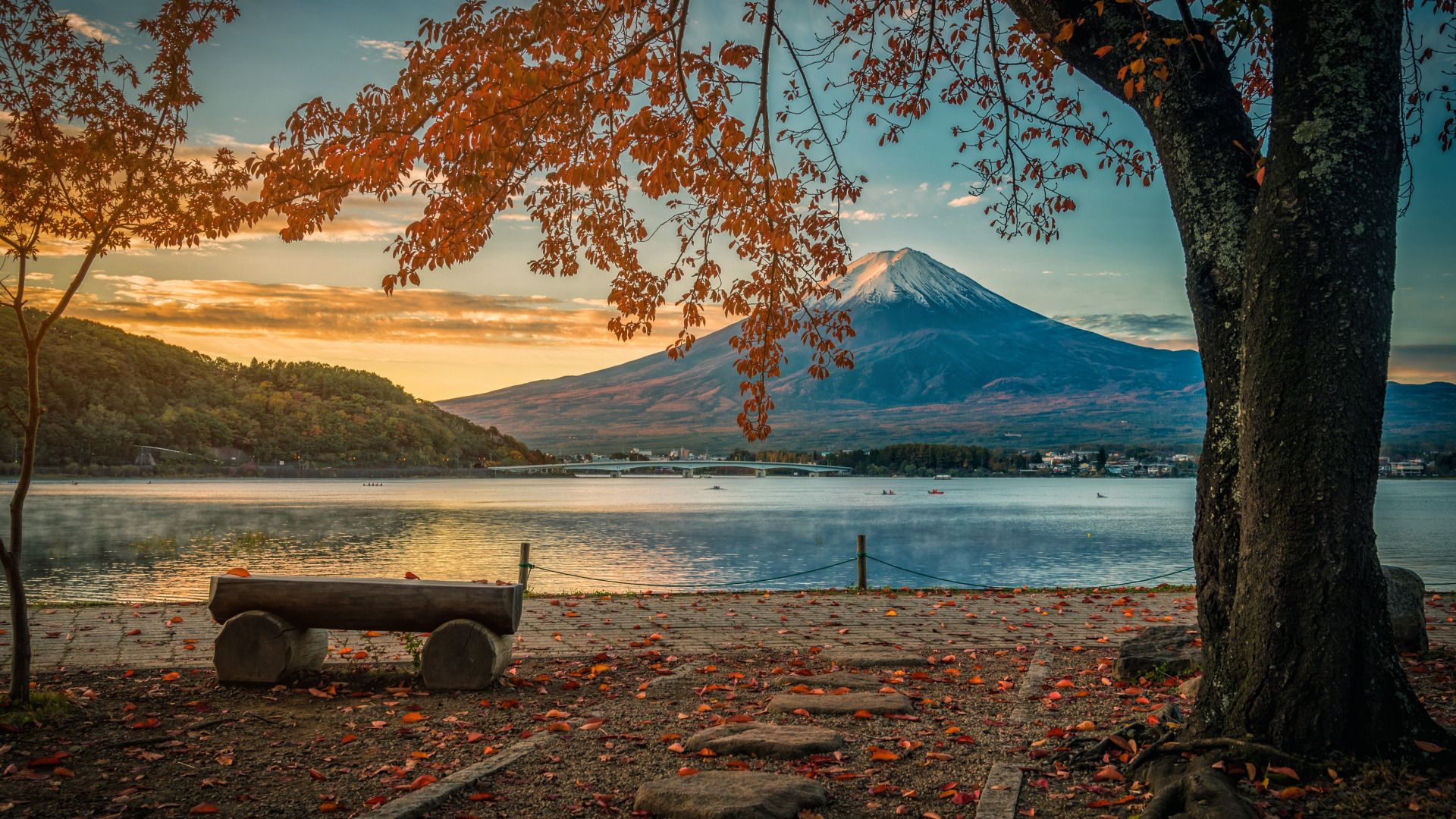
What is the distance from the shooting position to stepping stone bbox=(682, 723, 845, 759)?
461 centimetres

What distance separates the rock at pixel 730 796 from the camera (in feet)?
11.9

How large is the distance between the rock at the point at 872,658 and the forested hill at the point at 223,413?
91.3 m

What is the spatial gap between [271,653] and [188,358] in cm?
14127

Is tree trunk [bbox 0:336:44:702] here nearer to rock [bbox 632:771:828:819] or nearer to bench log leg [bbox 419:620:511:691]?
bench log leg [bbox 419:620:511:691]

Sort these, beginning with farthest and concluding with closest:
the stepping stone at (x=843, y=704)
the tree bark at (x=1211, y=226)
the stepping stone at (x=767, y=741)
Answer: the stepping stone at (x=843, y=704)
the stepping stone at (x=767, y=741)
the tree bark at (x=1211, y=226)

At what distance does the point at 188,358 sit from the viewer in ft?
407

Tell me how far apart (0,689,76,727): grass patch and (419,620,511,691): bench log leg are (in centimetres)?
210

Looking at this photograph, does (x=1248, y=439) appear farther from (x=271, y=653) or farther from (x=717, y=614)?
(x=717, y=614)

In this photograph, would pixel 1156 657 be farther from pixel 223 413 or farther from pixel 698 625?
pixel 223 413

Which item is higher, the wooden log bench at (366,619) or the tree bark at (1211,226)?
the tree bark at (1211,226)

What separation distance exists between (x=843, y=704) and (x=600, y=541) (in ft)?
112

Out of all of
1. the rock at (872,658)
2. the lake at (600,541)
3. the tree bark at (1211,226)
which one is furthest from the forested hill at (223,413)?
the tree bark at (1211,226)

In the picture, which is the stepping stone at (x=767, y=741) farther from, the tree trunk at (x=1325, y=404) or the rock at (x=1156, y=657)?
the rock at (x=1156, y=657)

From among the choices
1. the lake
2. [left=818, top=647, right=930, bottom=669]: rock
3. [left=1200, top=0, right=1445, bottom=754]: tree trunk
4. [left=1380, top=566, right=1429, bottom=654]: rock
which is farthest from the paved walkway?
the lake
